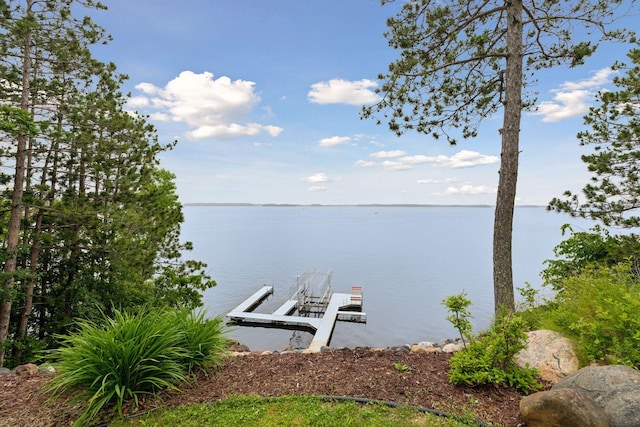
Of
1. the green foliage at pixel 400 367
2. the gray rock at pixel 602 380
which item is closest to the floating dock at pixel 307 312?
the green foliage at pixel 400 367

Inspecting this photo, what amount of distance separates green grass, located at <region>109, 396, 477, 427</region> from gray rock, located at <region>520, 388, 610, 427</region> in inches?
17.1

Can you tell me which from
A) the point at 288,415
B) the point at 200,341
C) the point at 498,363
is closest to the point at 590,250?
the point at 498,363

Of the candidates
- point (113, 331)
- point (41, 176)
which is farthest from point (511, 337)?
point (41, 176)

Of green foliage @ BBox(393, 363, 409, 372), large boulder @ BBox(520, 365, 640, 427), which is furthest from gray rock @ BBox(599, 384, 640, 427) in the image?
green foliage @ BBox(393, 363, 409, 372)

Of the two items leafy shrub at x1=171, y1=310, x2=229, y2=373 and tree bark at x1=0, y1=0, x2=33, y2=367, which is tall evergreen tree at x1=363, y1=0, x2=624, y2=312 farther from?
tree bark at x1=0, y1=0, x2=33, y2=367

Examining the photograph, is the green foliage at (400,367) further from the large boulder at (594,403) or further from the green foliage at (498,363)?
the large boulder at (594,403)

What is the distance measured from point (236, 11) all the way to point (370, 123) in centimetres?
790

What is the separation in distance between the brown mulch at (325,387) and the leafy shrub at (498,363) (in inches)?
4.3

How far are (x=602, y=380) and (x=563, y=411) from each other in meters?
0.54

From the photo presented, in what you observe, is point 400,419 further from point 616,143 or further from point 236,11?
point 236,11

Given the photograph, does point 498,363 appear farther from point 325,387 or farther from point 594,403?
point 325,387

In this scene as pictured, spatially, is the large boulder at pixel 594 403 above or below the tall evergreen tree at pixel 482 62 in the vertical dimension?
below

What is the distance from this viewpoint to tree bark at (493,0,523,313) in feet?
15.1

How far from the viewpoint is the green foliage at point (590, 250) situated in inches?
239
